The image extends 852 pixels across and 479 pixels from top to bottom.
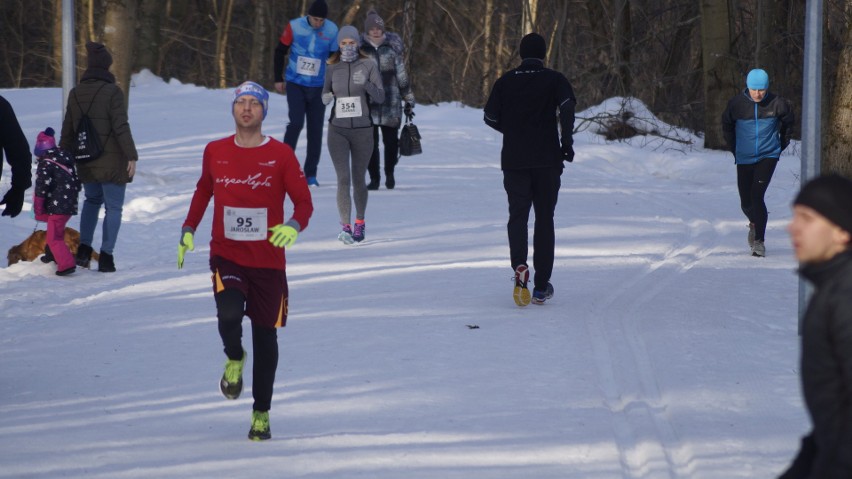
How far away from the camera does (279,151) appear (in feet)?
19.0

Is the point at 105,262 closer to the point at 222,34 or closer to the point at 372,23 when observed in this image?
the point at 372,23

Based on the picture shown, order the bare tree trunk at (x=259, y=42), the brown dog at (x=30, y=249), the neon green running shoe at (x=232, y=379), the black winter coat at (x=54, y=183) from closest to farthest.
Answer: the neon green running shoe at (x=232, y=379)
the black winter coat at (x=54, y=183)
the brown dog at (x=30, y=249)
the bare tree trunk at (x=259, y=42)

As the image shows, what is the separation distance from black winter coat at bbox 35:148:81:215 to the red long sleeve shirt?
4525 mm

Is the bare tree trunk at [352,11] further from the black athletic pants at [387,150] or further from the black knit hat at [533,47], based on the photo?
the black knit hat at [533,47]

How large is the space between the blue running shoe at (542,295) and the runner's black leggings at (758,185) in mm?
3136

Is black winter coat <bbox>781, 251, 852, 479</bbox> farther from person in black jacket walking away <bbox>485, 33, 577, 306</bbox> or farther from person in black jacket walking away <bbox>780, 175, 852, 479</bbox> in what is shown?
person in black jacket walking away <bbox>485, 33, 577, 306</bbox>

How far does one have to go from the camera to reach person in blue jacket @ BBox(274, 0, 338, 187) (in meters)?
14.6

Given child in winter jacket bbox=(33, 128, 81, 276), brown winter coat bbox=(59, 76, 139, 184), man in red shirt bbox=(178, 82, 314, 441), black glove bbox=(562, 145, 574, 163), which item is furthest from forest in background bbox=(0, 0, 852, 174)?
man in red shirt bbox=(178, 82, 314, 441)

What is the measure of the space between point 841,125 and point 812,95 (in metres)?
4.73

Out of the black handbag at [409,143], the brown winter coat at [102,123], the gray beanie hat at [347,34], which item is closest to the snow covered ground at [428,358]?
the black handbag at [409,143]

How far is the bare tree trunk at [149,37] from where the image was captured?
98.4ft

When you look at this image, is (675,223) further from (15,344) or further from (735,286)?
(15,344)

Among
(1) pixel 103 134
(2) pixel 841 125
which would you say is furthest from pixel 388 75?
(2) pixel 841 125

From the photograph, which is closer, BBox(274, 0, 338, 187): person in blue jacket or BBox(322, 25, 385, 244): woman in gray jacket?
BBox(322, 25, 385, 244): woman in gray jacket
